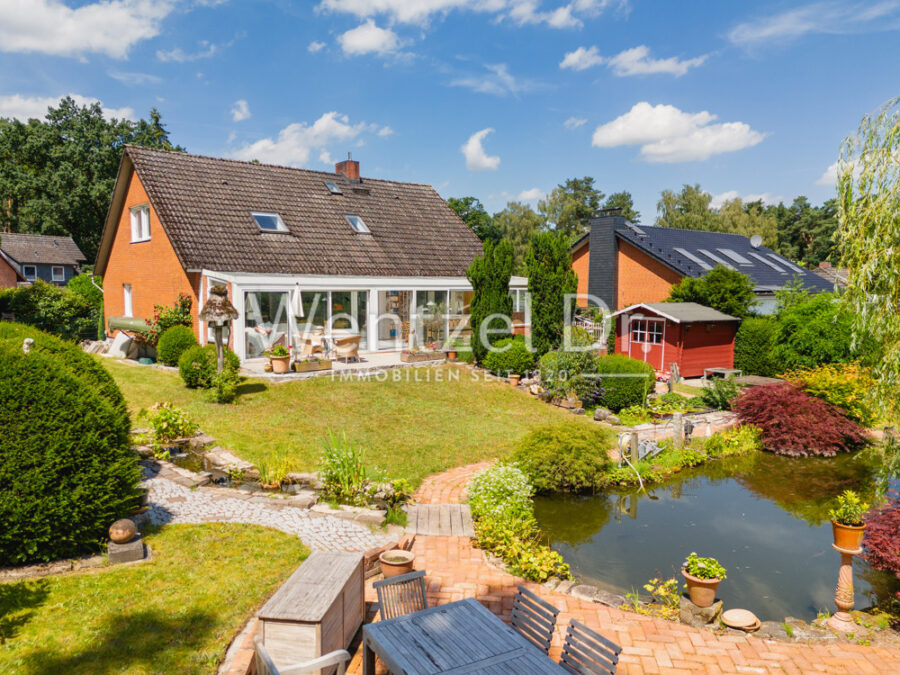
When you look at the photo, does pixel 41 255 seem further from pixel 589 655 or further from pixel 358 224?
pixel 589 655

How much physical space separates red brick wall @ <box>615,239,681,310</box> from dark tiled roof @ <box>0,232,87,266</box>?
4647cm

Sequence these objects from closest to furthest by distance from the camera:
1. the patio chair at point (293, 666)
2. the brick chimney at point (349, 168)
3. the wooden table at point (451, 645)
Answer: the patio chair at point (293, 666), the wooden table at point (451, 645), the brick chimney at point (349, 168)

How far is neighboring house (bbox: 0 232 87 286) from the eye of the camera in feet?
155

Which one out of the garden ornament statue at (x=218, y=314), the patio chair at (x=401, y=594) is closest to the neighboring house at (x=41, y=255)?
the garden ornament statue at (x=218, y=314)

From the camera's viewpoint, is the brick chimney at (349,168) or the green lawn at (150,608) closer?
the green lawn at (150,608)

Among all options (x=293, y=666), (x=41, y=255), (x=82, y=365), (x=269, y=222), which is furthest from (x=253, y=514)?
(x=41, y=255)

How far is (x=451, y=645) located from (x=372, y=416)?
9.58 metres

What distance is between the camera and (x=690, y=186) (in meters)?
56.4

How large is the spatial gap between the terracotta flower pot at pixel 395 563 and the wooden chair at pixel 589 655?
2.12 metres

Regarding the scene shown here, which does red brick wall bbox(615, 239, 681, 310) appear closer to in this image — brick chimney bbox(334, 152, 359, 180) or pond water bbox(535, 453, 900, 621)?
brick chimney bbox(334, 152, 359, 180)

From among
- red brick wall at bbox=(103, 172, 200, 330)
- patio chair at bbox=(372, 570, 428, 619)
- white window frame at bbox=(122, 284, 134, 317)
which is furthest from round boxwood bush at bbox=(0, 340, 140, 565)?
white window frame at bbox=(122, 284, 134, 317)

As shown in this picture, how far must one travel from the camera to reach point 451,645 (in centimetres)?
413

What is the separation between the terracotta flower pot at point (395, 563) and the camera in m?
5.98

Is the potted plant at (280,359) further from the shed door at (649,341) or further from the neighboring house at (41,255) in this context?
the neighboring house at (41,255)
